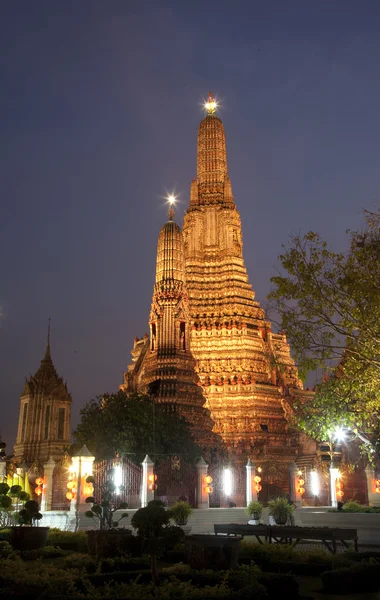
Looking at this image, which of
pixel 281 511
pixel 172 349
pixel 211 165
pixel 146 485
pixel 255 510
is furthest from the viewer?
pixel 211 165

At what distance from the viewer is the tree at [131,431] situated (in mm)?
36094

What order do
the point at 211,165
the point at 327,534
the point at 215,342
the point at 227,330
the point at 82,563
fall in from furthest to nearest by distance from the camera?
the point at 211,165, the point at 227,330, the point at 215,342, the point at 327,534, the point at 82,563

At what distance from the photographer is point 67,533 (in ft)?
69.3

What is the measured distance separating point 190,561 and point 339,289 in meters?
9.10

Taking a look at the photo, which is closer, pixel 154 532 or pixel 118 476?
pixel 154 532

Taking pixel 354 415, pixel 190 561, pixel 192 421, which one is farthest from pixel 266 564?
pixel 192 421

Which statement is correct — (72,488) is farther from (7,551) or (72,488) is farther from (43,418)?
(43,418)

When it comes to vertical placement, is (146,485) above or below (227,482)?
below

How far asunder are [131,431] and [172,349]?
11.7m

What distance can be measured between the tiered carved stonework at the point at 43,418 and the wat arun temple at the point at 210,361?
8 cm

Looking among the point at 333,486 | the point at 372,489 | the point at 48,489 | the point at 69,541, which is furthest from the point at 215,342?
the point at 69,541

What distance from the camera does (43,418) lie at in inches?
2078

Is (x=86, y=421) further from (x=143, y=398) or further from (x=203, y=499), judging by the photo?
(x=203, y=499)

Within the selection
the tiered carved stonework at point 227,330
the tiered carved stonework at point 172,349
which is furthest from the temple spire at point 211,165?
the tiered carved stonework at point 172,349
